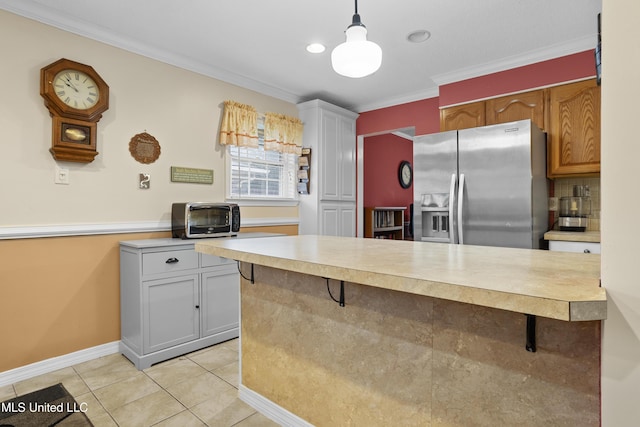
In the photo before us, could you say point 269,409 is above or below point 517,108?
below

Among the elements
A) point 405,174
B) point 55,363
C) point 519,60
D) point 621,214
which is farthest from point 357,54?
point 405,174

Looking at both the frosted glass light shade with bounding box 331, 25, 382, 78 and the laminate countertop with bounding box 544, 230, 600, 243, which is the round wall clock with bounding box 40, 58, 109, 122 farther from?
the laminate countertop with bounding box 544, 230, 600, 243

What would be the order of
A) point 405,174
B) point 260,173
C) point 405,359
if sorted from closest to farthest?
point 405,359 → point 260,173 → point 405,174

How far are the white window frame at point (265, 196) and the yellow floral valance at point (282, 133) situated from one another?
2.9 inches

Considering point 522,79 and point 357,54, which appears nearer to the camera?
point 357,54

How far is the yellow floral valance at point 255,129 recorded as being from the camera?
11.5 feet

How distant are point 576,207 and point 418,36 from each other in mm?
2012

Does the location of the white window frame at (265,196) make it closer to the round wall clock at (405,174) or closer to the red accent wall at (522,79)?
the red accent wall at (522,79)

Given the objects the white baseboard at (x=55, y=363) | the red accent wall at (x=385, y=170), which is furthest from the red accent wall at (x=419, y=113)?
the white baseboard at (x=55, y=363)

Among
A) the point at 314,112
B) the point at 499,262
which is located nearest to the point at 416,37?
the point at 314,112

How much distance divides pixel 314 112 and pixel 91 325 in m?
3.09

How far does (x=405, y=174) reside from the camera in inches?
260

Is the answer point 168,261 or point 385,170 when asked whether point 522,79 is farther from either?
point 168,261

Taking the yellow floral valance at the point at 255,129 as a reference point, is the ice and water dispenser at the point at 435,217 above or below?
below
